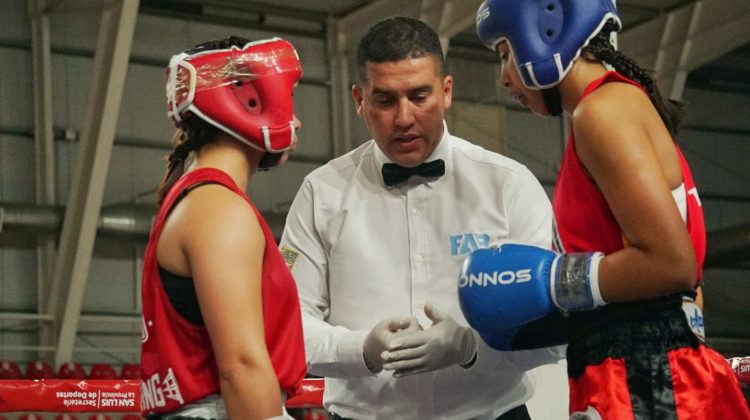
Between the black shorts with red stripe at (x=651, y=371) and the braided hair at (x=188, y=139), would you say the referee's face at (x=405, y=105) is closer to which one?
the braided hair at (x=188, y=139)

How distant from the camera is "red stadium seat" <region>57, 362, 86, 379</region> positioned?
10359 mm

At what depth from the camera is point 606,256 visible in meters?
2.12

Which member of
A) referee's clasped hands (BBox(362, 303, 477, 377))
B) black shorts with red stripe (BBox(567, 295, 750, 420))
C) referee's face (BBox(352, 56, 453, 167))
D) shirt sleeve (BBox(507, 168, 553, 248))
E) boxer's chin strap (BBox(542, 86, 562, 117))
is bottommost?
black shorts with red stripe (BBox(567, 295, 750, 420))

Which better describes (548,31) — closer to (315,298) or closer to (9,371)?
(315,298)

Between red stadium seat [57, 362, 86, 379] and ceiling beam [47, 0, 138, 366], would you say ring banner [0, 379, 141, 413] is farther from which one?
ceiling beam [47, 0, 138, 366]

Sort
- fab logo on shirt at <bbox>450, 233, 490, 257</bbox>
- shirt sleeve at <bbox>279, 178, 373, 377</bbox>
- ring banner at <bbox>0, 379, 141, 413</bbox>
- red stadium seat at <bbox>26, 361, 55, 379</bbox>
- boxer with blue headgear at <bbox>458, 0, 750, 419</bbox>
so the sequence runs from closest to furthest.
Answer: boxer with blue headgear at <bbox>458, 0, 750, 419</bbox> < shirt sleeve at <bbox>279, 178, 373, 377</bbox> < fab logo on shirt at <bbox>450, 233, 490, 257</bbox> < ring banner at <bbox>0, 379, 141, 413</bbox> < red stadium seat at <bbox>26, 361, 55, 379</bbox>

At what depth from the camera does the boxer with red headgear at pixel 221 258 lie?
206 centimetres

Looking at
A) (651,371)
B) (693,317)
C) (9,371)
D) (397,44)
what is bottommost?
(651,371)

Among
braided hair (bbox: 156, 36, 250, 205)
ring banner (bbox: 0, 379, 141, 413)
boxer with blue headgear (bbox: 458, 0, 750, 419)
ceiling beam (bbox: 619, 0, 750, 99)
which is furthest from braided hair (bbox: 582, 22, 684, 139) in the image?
ceiling beam (bbox: 619, 0, 750, 99)

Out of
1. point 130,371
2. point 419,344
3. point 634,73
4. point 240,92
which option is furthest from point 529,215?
point 130,371

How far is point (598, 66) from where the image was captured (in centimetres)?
233

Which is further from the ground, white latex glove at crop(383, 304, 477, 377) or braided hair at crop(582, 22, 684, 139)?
braided hair at crop(582, 22, 684, 139)

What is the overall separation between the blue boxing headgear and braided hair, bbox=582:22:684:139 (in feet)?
0.11

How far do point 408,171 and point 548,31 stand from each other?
729mm
